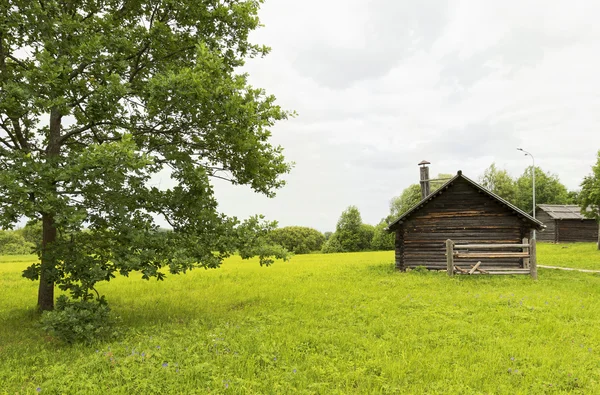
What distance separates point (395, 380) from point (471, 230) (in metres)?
16.1

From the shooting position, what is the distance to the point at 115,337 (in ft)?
28.2

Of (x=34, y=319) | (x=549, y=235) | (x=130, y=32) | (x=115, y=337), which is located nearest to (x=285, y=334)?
(x=115, y=337)

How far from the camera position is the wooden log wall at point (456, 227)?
64.4 ft

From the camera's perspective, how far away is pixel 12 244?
58.8 m

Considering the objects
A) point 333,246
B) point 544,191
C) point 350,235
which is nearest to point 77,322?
point 333,246

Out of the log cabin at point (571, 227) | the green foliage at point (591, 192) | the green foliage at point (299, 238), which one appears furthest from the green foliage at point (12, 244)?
the log cabin at point (571, 227)

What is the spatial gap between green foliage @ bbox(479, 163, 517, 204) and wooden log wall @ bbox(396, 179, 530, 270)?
191 feet

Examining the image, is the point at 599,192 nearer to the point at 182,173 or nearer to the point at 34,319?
the point at 182,173

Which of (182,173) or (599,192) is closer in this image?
(182,173)

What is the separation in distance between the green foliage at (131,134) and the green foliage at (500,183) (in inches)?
2907

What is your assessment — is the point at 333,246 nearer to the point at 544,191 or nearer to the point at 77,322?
the point at 77,322

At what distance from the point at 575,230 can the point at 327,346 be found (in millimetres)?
52627

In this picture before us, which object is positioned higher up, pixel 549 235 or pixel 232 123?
pixel 232 123

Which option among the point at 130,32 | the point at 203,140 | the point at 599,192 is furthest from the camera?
the point at 599,192
